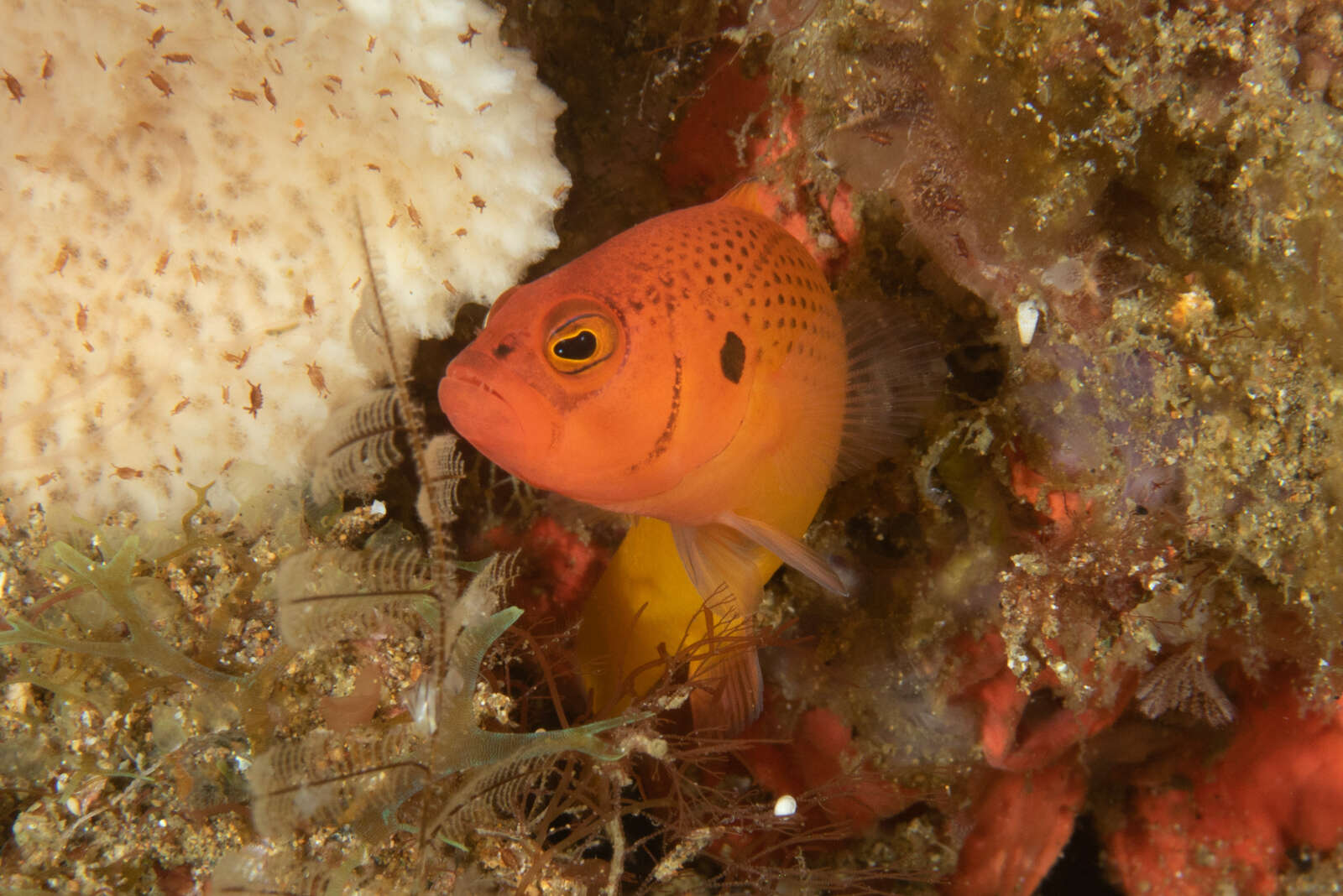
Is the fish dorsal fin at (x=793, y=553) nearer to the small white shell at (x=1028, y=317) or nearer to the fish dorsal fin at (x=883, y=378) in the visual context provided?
the fish dorsal fin at (x=883, y=378)

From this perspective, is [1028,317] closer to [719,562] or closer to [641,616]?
[719,562]

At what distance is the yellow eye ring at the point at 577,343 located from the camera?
217 cm

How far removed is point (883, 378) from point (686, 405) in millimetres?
952

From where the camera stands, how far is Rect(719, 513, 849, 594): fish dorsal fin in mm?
2496

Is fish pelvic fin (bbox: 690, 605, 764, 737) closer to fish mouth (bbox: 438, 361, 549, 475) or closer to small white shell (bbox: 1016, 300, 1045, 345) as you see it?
fish mouth (bbox: 438, 361, 549, 475)

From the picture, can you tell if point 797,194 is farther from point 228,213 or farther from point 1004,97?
point 228,213

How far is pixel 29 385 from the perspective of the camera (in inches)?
113

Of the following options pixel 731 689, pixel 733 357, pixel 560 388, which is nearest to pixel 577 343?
pixel 560 388

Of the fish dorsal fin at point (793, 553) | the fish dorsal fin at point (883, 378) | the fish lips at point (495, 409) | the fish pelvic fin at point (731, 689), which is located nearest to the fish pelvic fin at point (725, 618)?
the fish pelvic fin at point (731, 689)

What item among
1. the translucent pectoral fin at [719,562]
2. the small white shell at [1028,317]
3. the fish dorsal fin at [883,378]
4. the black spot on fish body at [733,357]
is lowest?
the translucent pectoral fin at [719,562]

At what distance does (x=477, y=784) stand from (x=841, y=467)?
1.83 metres

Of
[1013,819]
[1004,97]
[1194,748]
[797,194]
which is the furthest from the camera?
[1194,748]

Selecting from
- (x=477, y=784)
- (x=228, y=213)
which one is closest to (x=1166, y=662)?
(x=477, y=784)

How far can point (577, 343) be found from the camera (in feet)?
7.14
